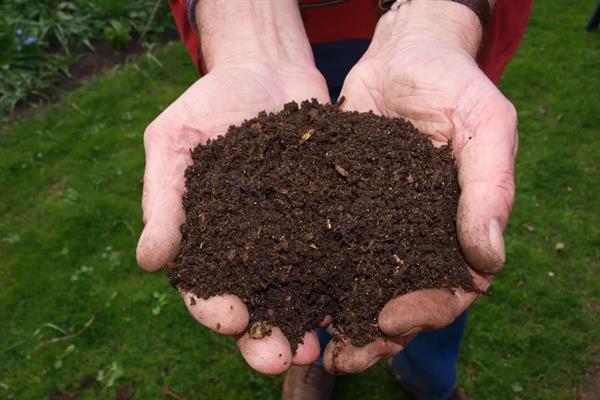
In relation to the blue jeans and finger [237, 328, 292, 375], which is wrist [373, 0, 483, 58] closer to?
the blue jeans

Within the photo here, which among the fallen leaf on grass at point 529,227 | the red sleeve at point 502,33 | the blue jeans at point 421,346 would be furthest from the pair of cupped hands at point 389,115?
the fallen leaf on grass at point 529,227

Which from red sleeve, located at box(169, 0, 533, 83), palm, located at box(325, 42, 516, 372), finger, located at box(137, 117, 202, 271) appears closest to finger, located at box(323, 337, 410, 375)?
palm, located at box(325, 42, 516, 372)

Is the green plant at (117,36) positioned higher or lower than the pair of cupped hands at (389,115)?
lower

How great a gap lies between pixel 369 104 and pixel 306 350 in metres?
1.01

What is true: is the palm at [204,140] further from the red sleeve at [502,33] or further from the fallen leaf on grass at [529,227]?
the fallen leaf on grass at [529,227]

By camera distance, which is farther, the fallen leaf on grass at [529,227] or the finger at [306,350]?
the fallen leaf on grass at [529,227]

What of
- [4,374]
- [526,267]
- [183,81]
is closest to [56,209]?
[4,374]

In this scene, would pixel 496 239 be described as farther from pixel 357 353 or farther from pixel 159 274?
pixel 159 274

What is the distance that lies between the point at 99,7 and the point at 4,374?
14.3 ft

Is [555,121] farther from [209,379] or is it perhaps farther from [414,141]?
[209,379]

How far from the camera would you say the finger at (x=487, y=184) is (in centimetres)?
147

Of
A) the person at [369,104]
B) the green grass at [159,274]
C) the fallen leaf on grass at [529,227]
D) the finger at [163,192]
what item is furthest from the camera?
the fallen leaf on grass at [529,227]

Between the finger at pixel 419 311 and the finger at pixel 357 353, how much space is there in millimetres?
73

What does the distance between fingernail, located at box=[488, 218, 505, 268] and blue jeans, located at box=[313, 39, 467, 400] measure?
3.37ft
